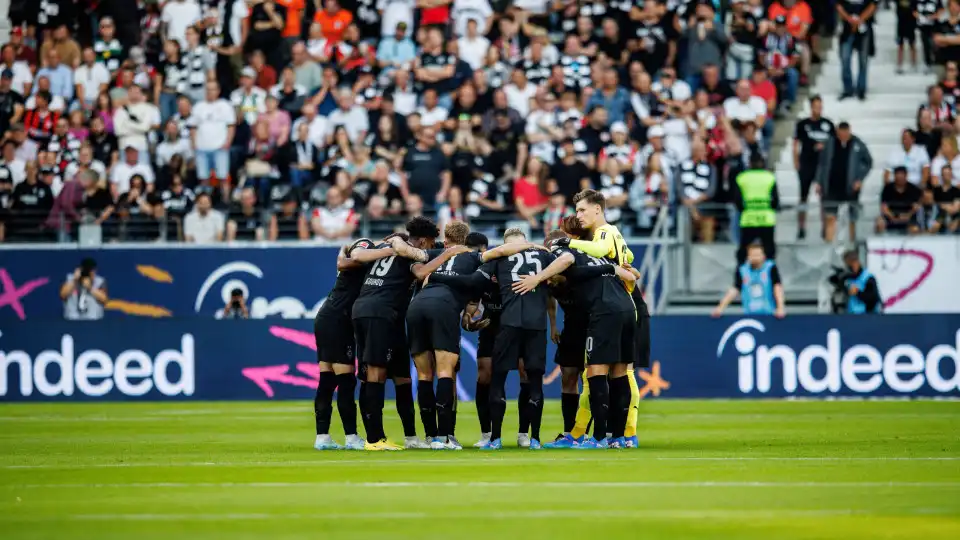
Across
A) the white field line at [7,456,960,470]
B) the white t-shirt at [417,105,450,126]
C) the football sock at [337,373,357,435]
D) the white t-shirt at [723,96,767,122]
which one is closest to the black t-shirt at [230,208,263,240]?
the white t-shirt at [417,105,450,126]

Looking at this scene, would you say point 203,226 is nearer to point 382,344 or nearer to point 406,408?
point 406,408

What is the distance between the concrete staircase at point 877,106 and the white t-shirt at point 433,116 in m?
5.44

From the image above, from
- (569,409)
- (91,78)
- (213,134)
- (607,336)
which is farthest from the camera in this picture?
(91,78)

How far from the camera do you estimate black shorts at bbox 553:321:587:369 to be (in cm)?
1495

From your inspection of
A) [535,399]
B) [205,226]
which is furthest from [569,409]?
[205,226]

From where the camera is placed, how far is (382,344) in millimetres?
14547

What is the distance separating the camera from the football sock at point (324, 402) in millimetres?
14852

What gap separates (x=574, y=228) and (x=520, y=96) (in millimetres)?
12294

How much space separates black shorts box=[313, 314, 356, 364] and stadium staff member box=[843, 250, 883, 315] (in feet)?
35.5

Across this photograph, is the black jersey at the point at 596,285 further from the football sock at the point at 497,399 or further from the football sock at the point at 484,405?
the football sock at the point at 484,405

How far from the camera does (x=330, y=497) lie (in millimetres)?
10266

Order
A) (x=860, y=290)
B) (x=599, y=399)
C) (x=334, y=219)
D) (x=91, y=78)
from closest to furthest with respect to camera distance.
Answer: (x=599, y=399) < (x=860, y=290) < (x=334, y=219) < (x=91, y=78)

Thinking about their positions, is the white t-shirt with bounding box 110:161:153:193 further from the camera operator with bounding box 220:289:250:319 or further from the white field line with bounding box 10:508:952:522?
the white field line with bounding box 10:508:952:522

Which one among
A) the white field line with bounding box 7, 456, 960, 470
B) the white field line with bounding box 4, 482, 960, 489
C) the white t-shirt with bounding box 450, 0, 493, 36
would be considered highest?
the white t-shirt with bounding box 450, 0, 493, 36
